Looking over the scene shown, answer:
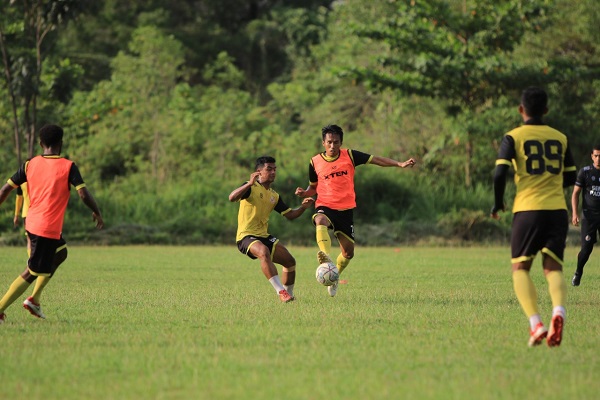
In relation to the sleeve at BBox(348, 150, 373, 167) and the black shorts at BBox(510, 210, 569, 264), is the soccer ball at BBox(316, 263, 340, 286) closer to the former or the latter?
the sleeve at BBox(348, 150, 373, 167)

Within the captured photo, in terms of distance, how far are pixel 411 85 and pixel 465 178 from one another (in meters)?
3.89

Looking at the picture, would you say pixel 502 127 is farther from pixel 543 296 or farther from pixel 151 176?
pixel 543 296

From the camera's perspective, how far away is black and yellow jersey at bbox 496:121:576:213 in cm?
840

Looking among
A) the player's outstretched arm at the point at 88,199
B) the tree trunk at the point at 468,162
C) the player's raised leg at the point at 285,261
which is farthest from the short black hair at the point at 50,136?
the tree trunk at the point at 468,162

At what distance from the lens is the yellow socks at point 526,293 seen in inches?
328

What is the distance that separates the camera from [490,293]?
13.3m

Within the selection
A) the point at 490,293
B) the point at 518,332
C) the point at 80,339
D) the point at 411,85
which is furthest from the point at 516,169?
the point at 411,85

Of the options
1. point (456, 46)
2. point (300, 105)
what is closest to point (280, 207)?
point (456, 46)

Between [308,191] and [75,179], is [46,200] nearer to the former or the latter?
[75,179]

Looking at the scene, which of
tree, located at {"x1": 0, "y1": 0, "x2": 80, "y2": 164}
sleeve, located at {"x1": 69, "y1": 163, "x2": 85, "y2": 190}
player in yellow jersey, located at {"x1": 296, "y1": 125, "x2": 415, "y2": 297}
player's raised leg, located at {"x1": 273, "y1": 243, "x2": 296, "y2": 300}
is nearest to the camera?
sleeve, located at {"x1": 69, "y1": 163, "x2": 85, "y2": 190}

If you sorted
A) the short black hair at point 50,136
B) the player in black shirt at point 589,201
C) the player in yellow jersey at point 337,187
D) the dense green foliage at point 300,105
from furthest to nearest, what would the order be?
the dense green foliage at point 300,105, the player in black shirt at point 589,201, the player in yellow jersey at point 337,187, the short black hair at point 50,136

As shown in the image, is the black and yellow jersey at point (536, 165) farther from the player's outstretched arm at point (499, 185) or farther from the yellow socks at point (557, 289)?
the yellow socks at point (557, 289)

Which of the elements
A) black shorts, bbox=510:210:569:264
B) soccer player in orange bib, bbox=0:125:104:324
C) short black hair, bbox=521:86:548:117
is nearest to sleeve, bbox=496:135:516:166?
short black hair, bbox=521:86:548:117

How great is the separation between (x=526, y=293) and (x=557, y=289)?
0.85 feet
